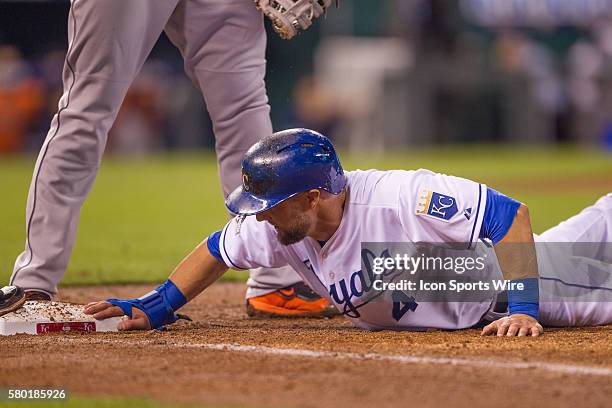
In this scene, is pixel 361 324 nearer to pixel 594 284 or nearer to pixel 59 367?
pixel 594 284

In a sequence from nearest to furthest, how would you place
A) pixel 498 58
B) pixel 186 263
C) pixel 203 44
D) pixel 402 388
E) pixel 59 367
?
pixel 402 388
pixel 59 367
pixel 186 263
pixel 203 44
pixel 498 58

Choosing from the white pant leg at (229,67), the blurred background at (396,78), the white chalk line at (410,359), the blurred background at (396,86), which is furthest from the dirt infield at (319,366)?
the blurred background at (396,78)

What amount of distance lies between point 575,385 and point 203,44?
2236 mm

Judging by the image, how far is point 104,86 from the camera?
444cm

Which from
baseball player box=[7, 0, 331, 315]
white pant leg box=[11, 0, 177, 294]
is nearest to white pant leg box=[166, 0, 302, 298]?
baseball player box=[7, 0, 331, 315]

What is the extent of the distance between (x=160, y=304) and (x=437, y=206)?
1.12m

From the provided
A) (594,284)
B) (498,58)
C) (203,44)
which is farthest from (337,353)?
(498,58)

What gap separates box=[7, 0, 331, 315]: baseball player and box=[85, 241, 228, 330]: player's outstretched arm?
31cm

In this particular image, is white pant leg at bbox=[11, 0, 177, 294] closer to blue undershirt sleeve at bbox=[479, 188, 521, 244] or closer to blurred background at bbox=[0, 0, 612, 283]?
blue undershirt sleeve at bbox=[479, 188, 521, 244]

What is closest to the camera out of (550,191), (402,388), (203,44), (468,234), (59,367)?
(402,388)

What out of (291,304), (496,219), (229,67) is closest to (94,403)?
(496,219)

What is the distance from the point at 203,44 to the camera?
472 cm

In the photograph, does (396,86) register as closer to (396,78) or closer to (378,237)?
(396,78)

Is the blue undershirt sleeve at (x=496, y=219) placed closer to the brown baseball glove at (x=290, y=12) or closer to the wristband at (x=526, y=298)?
the wristband at (x=526, y=298)
